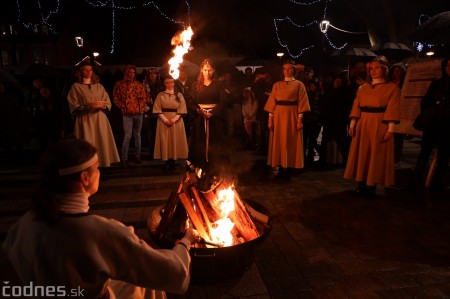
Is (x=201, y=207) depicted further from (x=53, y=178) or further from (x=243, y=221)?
(x=53, y=178)

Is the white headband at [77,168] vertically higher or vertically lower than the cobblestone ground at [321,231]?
higher

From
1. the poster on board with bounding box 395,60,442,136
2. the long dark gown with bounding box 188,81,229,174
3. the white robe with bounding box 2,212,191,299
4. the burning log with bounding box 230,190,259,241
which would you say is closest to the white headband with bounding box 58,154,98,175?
the white robe with bounding box 2,212,191,299

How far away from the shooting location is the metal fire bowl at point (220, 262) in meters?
3.29

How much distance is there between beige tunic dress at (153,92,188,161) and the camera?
7992 mm

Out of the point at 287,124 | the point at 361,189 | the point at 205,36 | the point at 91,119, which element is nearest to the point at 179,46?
the point at 91,119

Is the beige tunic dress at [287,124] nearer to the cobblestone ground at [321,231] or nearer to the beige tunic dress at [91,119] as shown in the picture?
the cobblestone ground at [321,231]

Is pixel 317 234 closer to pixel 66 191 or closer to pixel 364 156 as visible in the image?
pixel 364 156

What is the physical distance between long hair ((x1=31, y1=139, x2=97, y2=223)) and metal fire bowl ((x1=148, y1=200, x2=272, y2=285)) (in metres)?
1.66

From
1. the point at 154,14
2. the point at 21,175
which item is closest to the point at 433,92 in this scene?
the point at 21,175

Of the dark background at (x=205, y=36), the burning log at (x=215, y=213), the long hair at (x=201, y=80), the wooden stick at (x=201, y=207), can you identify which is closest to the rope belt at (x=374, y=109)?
the long hair at (x=201, y=80)

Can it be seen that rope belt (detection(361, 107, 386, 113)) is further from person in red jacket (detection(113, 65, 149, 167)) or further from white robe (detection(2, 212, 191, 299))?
white robe (detection(2, 212, 191, 299))

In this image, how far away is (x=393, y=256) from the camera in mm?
4051

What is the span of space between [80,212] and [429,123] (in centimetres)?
617

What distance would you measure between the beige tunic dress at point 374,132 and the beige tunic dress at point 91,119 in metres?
4.92
